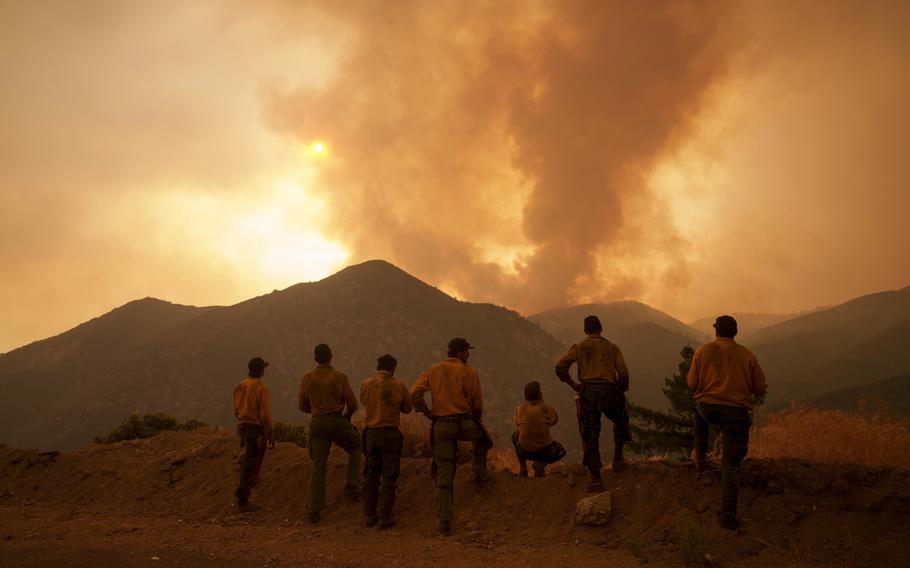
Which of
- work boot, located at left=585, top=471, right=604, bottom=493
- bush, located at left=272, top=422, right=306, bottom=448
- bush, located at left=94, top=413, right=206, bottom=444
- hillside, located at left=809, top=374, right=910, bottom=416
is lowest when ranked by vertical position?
hillside, located at left=809, top=374, right=910, bottom=416

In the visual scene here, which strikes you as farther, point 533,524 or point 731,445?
point 533,524

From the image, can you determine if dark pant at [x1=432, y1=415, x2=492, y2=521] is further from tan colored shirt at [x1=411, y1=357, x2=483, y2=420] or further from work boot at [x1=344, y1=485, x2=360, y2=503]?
work boot at [x1=344, y1=485, x2=360, y2=503]

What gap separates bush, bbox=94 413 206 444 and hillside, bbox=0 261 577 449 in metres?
74.5

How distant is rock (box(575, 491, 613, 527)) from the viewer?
308 inches

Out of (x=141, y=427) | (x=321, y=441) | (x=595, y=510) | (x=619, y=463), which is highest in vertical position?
(x=321, y=441)

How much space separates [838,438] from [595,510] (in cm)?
766

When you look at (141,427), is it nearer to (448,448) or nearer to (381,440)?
(381,440)

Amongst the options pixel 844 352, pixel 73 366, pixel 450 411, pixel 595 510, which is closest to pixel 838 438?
pixel 595 510

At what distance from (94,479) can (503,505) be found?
1068cm

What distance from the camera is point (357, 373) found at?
110 m

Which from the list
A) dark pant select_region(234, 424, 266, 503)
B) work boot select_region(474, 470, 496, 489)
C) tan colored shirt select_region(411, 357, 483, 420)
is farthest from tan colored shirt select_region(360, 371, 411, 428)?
dark pant select_region(234, 424, 266, 503)

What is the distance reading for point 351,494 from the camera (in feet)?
32.6

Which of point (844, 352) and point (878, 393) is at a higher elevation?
point (844, 352)

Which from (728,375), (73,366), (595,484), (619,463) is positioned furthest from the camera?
(73,366)
